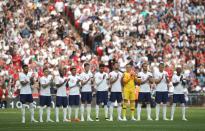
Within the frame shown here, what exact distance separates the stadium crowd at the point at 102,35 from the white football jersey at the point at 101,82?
11.9 m

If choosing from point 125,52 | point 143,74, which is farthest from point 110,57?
point 143,74

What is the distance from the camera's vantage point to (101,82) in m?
42.1

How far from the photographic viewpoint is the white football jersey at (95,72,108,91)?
138 ft

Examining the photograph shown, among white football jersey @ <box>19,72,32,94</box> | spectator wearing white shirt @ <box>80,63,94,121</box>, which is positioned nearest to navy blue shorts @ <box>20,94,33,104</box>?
white football jersey @ <box>19,72,32,94</box>

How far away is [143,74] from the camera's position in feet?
138

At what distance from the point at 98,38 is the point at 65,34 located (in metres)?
2.16

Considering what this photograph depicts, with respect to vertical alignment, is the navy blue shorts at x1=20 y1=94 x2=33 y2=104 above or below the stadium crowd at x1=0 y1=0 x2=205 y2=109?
below

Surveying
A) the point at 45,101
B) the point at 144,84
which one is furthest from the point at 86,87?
the point at 144,84

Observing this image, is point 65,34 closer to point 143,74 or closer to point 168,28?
point 168,28

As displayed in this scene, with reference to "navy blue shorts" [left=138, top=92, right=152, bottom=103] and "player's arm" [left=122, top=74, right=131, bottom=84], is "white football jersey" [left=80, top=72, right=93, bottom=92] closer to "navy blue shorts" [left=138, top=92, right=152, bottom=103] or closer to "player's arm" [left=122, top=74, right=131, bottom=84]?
"player's arm" [left=122, top=74, right=131, bottom=84]

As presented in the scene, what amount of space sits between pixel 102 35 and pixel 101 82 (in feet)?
56.4

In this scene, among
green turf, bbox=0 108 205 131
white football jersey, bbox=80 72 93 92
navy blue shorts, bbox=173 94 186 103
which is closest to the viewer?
green turf, bbox=0 108 205 131

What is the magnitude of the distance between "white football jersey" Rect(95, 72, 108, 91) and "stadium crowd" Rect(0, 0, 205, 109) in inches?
469

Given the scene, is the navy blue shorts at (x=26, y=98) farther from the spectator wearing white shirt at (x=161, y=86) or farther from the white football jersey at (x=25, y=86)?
the spectator wearing white shirt at (x=161, y=86)
